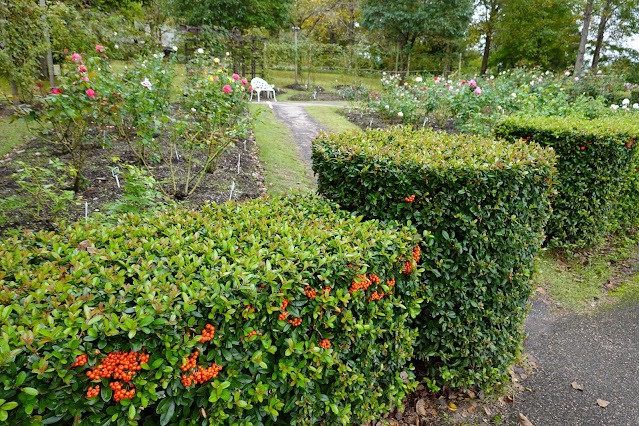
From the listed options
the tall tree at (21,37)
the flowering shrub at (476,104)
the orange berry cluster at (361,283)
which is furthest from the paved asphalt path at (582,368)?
the tall tree at (21,37)

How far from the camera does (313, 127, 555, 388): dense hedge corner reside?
229 centimetres

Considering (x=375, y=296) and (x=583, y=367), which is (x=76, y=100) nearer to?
(x=375, y=296)

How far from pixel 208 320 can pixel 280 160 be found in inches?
206

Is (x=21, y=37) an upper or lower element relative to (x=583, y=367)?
upper

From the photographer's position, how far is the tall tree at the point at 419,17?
19.3 metres

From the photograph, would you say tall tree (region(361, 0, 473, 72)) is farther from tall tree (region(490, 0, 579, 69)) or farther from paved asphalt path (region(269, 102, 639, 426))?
paved asphalt path (region(269, 102, 639, 426))

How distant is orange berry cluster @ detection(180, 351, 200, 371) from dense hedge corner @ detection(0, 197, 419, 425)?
0.02m

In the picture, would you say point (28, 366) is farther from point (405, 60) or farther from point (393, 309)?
point (405, 60)

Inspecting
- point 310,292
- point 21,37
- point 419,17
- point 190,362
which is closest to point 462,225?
point 310,292

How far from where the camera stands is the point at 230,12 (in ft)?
60.1

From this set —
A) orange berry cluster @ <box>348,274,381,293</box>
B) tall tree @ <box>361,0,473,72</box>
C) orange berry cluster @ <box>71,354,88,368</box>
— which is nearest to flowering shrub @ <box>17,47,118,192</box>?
orange berry cluster @ <box>71,354,88,368</box>

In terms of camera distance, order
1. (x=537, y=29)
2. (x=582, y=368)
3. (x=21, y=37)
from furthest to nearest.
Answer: (x=537, y=29) < (x=21, y=37) < (x=582, y=368)

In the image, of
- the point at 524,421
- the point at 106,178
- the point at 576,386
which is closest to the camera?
the point at 524,421

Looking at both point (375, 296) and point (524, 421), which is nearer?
point (375, 296)
